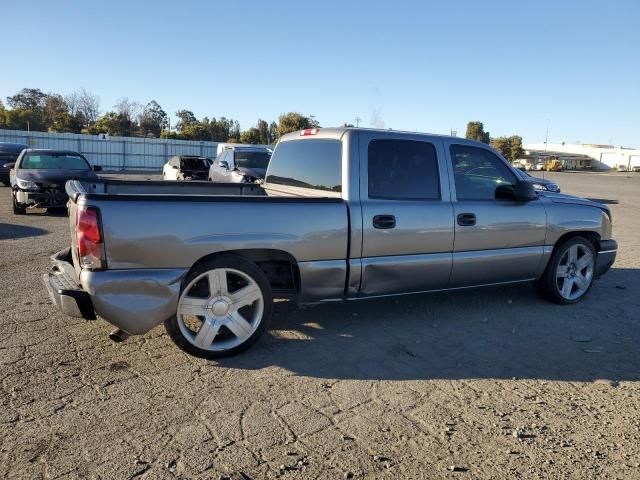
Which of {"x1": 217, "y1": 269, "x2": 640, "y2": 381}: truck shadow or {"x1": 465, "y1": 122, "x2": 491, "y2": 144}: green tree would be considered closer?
{"x1": 217, "y1": 269, "x2": 640, "y2": 381}: truck shadow

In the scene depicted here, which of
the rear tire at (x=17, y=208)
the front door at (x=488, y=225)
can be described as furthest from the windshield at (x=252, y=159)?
the front door at (x=488, y=225)

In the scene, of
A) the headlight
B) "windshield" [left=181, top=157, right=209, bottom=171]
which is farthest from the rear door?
"windshield" [left=181, top=157, right=209, bottom=171]

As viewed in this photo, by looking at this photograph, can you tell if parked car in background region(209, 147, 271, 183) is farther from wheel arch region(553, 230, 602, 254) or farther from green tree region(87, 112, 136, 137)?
green tree region(87, 112, 136, 137)

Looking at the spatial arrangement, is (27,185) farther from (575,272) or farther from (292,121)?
(292,121)

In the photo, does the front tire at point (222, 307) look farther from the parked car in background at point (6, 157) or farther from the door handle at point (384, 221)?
the parked car in background at point (6, 157)

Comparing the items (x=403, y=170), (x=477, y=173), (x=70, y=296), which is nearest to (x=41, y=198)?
(x=70, y=296)

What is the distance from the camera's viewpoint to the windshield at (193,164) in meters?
19.3

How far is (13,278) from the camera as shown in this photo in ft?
19.9

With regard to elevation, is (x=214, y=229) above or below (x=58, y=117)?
below

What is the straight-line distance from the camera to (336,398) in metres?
3.40

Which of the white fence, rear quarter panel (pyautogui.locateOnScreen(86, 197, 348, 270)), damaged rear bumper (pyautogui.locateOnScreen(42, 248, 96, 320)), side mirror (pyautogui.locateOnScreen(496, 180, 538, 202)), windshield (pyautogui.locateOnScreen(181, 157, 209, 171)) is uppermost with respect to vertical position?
the white fence

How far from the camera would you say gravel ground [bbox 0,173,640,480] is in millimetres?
2695

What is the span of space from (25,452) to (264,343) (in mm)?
1975

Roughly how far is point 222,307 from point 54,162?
420 inches
